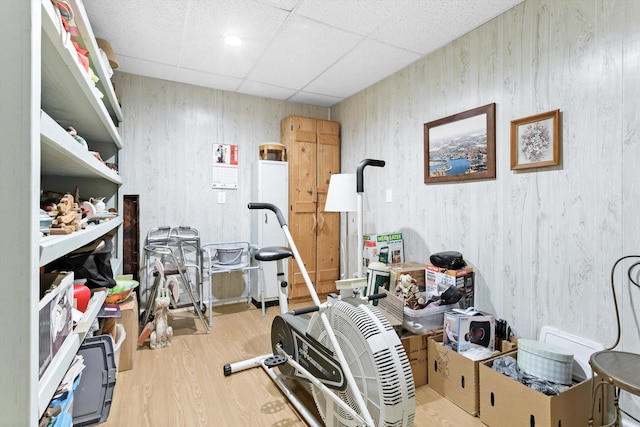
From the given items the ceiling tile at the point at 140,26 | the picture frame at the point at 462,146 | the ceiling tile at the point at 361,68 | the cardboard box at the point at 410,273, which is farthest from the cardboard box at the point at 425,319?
the ceiling tile at the point at 140,26

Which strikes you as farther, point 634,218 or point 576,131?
point 576,131

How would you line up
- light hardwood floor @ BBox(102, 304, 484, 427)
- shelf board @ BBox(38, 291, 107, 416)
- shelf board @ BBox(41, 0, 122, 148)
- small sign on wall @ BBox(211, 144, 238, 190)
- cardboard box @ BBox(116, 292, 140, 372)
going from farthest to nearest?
small sign on wall @ BBox(211, 144, 238, 190) < cardboard box @ BBox(116, 292, 140, 372) < light hardwood floor @ BBox(102, 304, 484, 427) < shelf board @ BBox(41, 0, 122, 148) < shelf board @ BBox(38, 291, 107, 416)

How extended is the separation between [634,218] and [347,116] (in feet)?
9.57

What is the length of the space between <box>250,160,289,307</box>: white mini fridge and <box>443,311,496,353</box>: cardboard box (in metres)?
1.95

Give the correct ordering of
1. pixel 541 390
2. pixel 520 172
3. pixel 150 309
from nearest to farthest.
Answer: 1. pixel 541 390
2. pixel 520 172
3. pixel 150 309

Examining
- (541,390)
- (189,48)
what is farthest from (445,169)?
(189,48)

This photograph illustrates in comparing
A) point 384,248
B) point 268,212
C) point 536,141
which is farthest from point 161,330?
point 536,141

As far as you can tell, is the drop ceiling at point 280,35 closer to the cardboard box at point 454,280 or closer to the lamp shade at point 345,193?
the lamp shade at point 345,193

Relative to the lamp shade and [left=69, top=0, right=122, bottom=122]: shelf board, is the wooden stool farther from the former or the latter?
[left=69, top=0, right=122, bottom=122]: shelf board

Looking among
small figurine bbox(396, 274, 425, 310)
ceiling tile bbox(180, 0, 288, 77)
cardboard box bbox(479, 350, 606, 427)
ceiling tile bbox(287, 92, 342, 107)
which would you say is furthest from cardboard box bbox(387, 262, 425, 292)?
ceiling tile bbox(287, 92, 342, 107)

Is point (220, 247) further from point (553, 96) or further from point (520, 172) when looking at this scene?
point (553, 96)

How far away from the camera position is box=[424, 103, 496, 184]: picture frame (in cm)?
224

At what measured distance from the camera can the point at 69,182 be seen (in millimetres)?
2652

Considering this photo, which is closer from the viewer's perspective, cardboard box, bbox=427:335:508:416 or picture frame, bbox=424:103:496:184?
cardboard box, bbox=427:335:508:416
